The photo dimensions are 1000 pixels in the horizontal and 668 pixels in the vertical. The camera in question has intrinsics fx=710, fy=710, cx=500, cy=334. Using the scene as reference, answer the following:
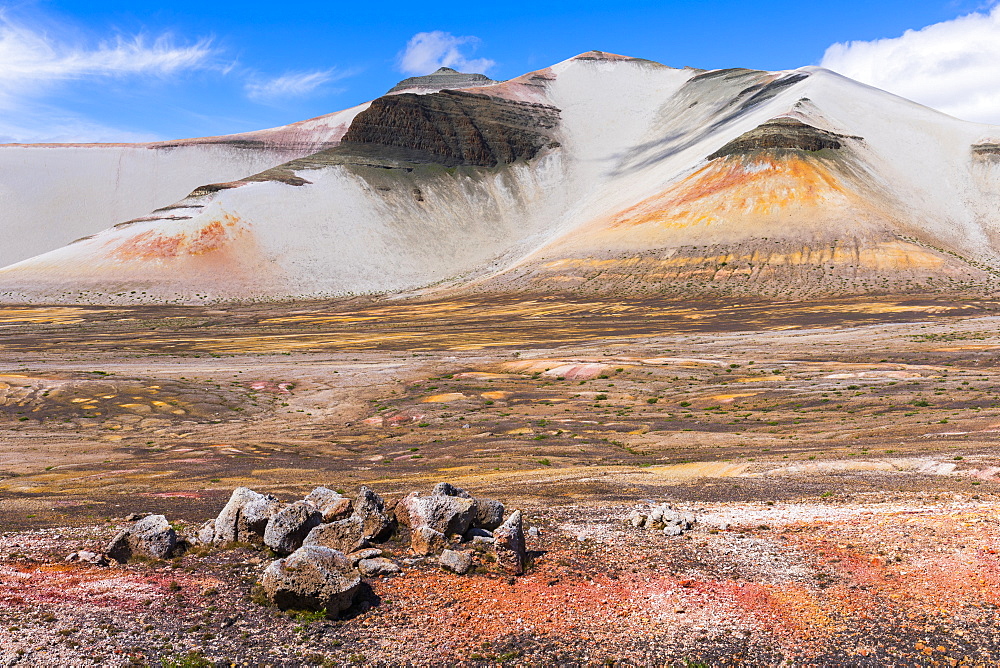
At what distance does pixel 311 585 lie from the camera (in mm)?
10688

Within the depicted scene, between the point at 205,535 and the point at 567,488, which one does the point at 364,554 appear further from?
the point at 567,488

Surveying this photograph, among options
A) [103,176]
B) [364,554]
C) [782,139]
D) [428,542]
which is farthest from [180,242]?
[428,542]

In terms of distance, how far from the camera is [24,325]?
70812 millimetres

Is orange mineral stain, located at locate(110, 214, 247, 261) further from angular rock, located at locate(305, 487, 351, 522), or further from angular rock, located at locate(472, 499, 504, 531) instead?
angular rock, located at locate(472, 499, 504, 531)

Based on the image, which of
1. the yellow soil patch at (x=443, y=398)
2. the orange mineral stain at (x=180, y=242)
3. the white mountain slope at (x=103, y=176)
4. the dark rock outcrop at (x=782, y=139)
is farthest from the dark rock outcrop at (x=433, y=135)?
the yellow soil patch at (x=443, y=398)

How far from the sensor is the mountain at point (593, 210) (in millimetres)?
89250

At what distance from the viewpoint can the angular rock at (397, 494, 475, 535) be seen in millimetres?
13062

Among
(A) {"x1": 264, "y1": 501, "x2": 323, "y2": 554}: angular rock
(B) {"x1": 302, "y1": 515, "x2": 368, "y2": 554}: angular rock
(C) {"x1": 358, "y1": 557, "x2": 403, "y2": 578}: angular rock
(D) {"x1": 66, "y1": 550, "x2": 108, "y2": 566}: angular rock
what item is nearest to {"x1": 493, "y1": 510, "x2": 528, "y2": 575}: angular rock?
(C) {"x1": 358, "y1": 557, "x2": 403, "y2": 578}: angular rock

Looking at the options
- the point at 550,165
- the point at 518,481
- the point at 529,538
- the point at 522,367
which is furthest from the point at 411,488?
the point at 550,165

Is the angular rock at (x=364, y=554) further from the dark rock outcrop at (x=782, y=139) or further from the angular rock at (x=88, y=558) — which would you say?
the dark rock outcrop at (x=782, y=139)

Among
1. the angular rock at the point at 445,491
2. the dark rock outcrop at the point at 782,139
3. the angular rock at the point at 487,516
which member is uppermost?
the dark rock outcrop at the point at 782,139

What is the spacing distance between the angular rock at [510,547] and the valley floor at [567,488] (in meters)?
0.36

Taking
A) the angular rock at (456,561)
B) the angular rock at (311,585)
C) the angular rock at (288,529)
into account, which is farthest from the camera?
the angular rock at (288,529)

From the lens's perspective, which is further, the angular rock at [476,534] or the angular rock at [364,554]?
the angular rock at [476,534]
